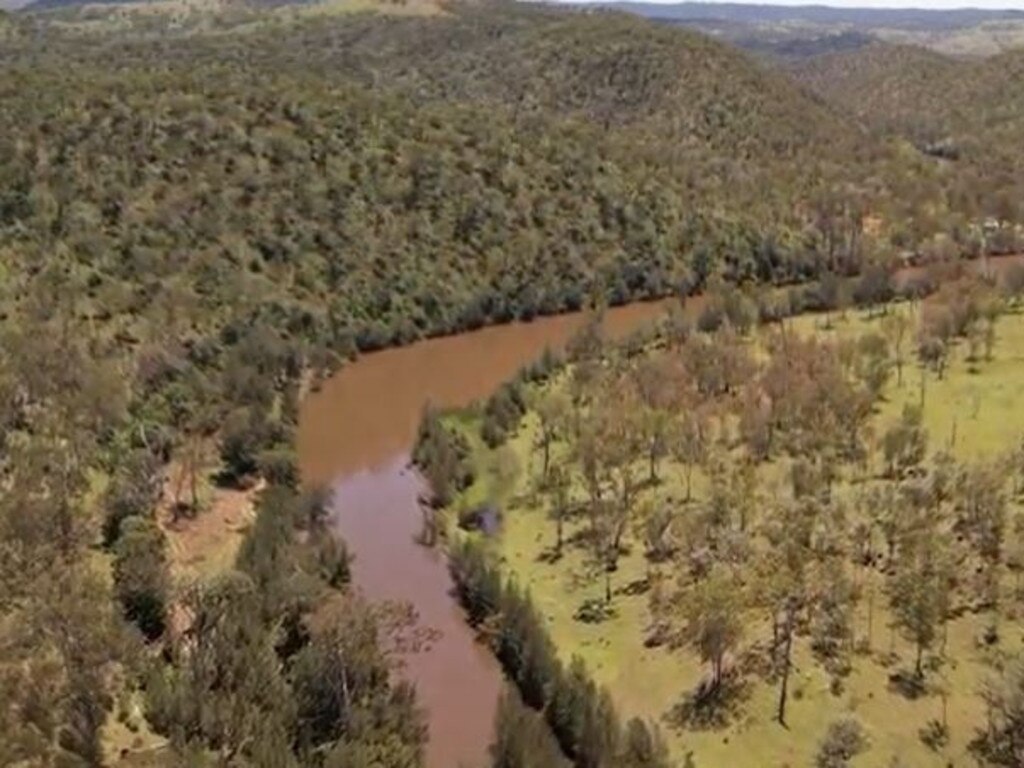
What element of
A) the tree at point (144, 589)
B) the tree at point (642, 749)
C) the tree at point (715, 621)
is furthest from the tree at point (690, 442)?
the tree at point (144, 589)

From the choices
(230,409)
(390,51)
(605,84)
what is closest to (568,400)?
(230,409)

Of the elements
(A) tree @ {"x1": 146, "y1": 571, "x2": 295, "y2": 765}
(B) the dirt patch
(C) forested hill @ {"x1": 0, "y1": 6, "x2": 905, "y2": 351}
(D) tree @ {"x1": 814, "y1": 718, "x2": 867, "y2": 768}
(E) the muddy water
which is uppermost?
(C) forested hill @ {"x1": 0, "y1": 6, "x2": 905, "y2": 351}

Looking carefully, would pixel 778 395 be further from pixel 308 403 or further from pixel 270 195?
pixel 270 195

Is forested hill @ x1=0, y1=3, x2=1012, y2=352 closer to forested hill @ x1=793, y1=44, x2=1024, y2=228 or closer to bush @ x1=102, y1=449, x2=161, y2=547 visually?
forested hill @ x1=793, y1=44, x2=1024, y2=228

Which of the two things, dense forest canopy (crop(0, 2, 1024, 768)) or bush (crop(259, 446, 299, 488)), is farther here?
bush (crop(259, 446, 299, 488))

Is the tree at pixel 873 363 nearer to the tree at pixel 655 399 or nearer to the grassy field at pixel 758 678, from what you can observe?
the grassy field at pixel 758 678

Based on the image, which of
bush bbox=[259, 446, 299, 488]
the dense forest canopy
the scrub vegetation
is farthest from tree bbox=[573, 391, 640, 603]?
bush bbox=[259, 446, 299, 488]
